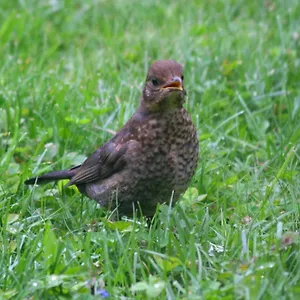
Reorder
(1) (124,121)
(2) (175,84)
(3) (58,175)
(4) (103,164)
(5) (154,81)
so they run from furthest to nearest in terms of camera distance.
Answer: (1) (124,121) < (3) (58,175) < (4) (103,164) < (5) (154,81) < (2) (175,84)

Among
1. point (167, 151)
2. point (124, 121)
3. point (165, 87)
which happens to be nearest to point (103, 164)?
point (167, 151)

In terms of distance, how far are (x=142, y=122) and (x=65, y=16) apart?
138 inches

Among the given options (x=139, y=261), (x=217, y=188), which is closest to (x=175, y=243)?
(x=139, y=261)

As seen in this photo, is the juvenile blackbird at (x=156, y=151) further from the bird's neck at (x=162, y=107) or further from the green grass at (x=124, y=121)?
the green grass at (x=124, y=121)

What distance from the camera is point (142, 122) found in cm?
433

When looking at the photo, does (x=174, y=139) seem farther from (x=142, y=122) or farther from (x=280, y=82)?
(x=280, y=82)

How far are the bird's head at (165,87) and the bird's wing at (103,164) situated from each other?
0.28 m

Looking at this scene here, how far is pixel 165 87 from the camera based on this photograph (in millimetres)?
4254

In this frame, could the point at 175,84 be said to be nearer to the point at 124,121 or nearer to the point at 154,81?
the point at 154,81

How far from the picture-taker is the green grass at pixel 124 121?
11.6 feet

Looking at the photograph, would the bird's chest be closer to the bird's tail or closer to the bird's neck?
the bird's neck

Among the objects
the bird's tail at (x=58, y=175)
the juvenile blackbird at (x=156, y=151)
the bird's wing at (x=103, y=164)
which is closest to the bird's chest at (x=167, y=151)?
the juvenile blackbird at (x=156, y=151)

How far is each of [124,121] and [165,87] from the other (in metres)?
1.27

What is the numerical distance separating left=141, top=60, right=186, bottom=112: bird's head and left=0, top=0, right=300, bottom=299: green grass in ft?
1.86
